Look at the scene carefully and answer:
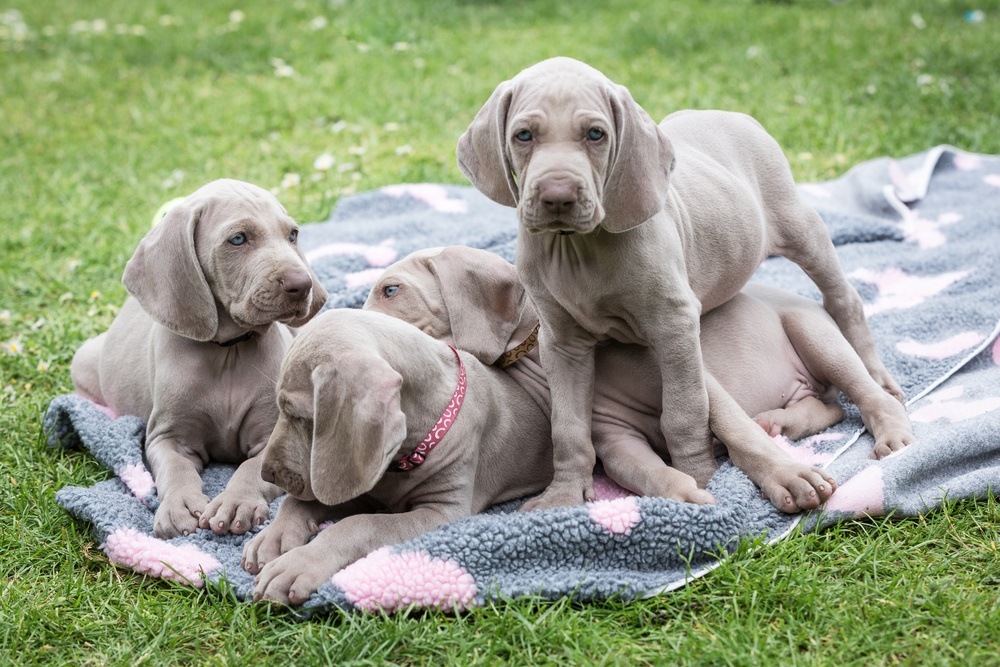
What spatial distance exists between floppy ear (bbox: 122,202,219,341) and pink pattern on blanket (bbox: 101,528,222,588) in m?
0.87

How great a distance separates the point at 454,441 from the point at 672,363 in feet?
2.80

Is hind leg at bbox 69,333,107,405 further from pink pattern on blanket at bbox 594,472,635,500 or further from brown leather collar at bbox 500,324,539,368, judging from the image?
pink pattern on blanket at bbox 594,472,635,500

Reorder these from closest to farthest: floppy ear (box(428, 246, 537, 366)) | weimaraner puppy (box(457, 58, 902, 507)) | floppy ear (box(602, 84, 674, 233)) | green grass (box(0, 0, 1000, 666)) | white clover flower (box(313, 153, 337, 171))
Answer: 1. green grass (box(0, 0, 1000, 666))
2. weimaraner puppy (box(457, 58, 902, 507))
3. floppy ear (box(602, 84, 674, 233))
4. floppy ear (box(428, 246, 537, 366))
5. white clover flower (box(313, 153, 337, 171))

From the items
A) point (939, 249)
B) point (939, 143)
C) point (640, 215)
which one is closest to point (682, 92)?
point (939, 143)

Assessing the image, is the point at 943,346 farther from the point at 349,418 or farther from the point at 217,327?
the point at 217,327

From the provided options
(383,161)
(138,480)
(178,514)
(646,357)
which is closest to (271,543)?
(178,514)

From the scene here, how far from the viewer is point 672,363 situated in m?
3.90

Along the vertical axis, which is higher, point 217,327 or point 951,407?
point 217,327

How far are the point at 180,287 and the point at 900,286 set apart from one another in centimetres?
380

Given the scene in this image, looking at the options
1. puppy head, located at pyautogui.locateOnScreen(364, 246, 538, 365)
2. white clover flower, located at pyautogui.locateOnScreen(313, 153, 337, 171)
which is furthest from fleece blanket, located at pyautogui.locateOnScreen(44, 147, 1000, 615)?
white clover flower, located at pyautogui.locateOnScreen(313, 153, 337, 171)

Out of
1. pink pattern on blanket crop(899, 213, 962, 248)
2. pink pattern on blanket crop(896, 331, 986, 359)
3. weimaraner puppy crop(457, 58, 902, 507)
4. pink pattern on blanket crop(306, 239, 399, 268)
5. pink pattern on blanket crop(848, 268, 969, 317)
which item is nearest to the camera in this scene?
weimaraner puppy crop(457, 58, 902, 507)

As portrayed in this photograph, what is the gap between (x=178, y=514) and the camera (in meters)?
3.94

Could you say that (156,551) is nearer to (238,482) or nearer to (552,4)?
(238,482)

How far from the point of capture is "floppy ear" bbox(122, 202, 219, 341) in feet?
13.9
